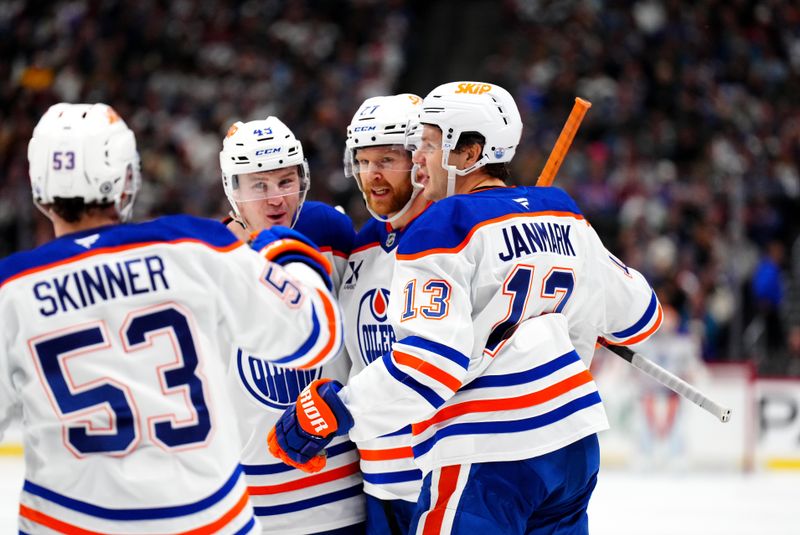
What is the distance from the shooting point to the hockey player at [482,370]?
8.64 ft

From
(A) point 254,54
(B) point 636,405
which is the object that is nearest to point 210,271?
(B) point 636,405

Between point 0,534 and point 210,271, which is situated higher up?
point 210,271

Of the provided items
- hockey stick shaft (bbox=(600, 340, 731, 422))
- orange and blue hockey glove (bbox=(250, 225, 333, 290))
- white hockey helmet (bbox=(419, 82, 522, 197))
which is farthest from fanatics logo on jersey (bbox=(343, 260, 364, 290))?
orange and blue hockey glove (bbox=(250, 225, 333, 290))

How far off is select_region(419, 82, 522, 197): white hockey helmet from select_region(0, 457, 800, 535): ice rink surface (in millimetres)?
3690

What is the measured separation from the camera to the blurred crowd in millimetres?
9727

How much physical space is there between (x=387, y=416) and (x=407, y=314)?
24 centimetres

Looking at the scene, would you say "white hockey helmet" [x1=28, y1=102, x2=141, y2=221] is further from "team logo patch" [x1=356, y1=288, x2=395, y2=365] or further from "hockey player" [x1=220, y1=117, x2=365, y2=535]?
"team logo patch" [x1=356, y1=288, x2=395, y2=365]

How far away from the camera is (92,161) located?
6.97 ft

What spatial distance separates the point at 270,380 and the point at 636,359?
1.04 meters

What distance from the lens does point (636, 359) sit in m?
3.32

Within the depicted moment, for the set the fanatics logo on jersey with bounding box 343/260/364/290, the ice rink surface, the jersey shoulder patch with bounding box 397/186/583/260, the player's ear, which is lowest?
the ice rink surface

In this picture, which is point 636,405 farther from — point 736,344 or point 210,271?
point 210,271

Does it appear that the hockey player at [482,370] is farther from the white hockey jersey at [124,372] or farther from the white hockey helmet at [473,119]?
the white hockey jersey at [124,372]

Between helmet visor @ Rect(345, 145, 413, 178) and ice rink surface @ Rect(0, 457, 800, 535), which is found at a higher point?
helmet visor @ Rect(345, 145, 413, 178)
